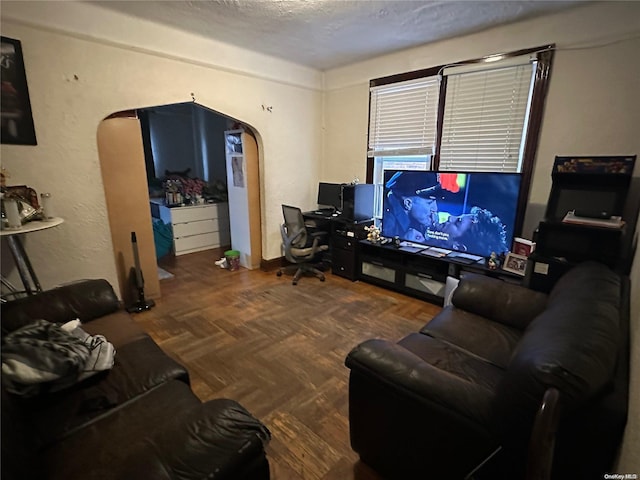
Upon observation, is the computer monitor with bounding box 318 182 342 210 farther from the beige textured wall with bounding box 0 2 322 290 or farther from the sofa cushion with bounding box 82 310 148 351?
the sofa cushion with bounding box 82 310 148 351

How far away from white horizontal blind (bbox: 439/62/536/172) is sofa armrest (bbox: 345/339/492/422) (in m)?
2.43

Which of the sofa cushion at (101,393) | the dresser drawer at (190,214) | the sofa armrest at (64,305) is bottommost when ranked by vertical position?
the sofa cushion at (101,393)

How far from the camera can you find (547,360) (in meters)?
0.87

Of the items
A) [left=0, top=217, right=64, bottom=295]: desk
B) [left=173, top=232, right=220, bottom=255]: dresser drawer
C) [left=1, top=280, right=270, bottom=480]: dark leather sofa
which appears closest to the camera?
[left=1, top=280, right=270, bottom=480]: dark leather sofa

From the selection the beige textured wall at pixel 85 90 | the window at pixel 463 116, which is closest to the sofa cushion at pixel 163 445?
the beige textured wall at pixel 85 90

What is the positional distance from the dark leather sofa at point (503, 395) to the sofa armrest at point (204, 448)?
0.48m

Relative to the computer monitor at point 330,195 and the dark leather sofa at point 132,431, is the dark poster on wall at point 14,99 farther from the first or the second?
the computer monitor at point 330,195

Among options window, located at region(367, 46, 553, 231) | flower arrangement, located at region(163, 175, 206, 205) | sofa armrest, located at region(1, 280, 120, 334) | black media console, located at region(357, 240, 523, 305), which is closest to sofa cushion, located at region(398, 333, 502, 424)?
black media console, located at region(357, 240, 523, 305)

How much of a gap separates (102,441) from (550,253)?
107 inches

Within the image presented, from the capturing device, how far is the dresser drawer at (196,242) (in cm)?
476

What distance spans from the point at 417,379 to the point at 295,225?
8.65 ft

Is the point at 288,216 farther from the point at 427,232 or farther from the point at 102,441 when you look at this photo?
the point at 102,441

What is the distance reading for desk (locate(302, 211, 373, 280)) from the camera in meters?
3.70

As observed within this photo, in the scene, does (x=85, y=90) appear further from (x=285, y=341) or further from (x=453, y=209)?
(x=453, y=209)
